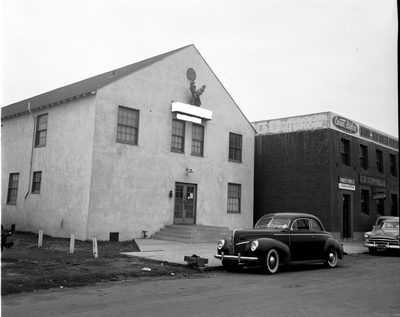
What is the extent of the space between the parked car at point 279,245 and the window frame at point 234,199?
33.6ft

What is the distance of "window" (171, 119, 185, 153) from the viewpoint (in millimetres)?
21078

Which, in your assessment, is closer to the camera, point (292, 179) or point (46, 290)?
point (46, 290)

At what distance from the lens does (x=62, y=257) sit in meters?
12.5

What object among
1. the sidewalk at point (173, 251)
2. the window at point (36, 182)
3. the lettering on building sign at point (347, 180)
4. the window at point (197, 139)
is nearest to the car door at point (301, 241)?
the sidewalk at point (173, 251)

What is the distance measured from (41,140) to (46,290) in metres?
14.2

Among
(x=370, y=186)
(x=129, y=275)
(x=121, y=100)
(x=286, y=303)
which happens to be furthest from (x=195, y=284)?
(x=370, y=186)

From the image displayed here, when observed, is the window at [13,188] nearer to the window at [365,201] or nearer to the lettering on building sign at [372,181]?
the lettering on building sign at [372,181]

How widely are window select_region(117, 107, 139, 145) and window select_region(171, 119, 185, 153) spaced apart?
2.37 metres

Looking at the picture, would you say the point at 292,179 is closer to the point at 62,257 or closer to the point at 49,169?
the point at 49,169

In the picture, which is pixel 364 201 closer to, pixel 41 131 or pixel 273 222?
pixel 273 222

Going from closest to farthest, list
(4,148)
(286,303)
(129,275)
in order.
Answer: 1. (286,303)
2. (129,275)
3. (4,148)

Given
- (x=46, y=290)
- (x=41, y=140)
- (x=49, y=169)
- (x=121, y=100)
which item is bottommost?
(x=46, y=290)

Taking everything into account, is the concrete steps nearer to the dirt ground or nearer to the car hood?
the dirt ground

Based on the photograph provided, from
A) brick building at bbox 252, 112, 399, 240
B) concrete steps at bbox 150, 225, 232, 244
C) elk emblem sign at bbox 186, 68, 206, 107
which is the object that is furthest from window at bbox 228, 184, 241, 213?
elk emblem sign at bbox 186, 68, 206, 107
